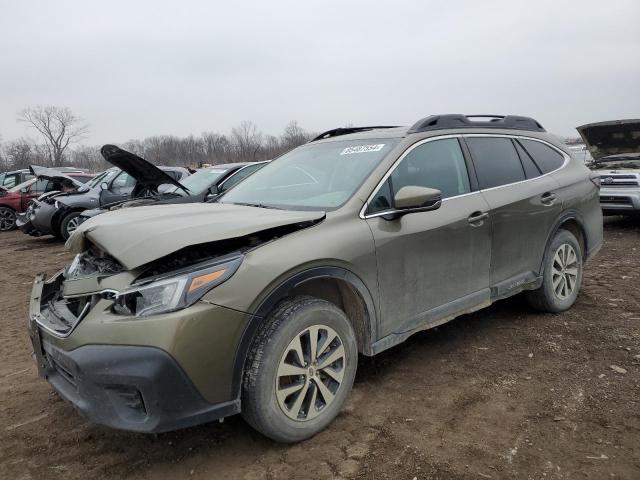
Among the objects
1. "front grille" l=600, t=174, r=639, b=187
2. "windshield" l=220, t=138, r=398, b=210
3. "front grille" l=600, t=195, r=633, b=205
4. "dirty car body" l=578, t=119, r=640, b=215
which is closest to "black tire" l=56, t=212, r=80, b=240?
"windshield" l=220, t=138, r=398, b=210

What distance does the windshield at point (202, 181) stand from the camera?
8352 mm

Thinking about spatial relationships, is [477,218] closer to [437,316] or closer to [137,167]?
[437,316]

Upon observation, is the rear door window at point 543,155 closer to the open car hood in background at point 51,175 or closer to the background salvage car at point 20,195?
the open car hood in background at point 51,175

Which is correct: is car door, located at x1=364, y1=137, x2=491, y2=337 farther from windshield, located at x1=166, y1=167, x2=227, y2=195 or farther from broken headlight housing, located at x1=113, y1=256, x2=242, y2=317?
windshield, located at x1=166, y1=167, x2=227, y2=195

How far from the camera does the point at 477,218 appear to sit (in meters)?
3.60

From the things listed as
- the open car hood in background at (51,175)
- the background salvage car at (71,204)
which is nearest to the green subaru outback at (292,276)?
the background salvage car at (71,204)

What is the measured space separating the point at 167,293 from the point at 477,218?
7.53 feet

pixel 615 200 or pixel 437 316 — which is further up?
pixel 437 316

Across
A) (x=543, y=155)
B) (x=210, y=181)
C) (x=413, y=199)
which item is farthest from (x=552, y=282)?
(x=210, y=181)

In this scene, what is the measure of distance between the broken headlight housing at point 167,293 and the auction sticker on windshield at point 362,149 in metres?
1.59

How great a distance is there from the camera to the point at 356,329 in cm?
308

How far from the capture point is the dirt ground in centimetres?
252

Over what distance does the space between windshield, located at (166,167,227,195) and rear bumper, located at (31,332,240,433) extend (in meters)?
5.97

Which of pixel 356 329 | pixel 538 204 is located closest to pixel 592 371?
pixel 538 204
